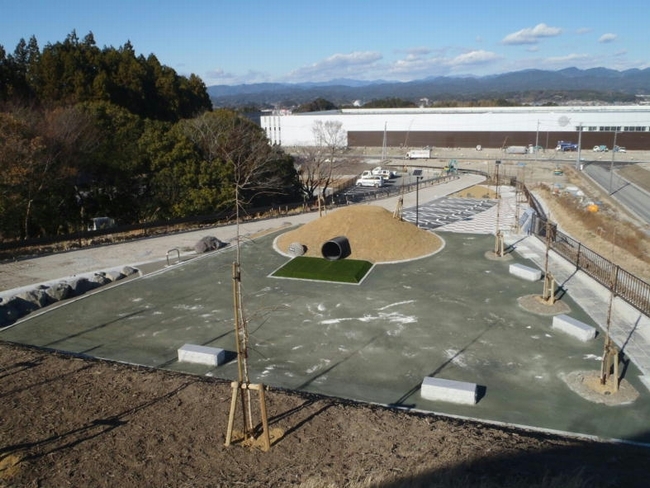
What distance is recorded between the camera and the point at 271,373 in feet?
33.9

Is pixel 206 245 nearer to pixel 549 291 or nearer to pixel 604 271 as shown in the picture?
pixel 549 291

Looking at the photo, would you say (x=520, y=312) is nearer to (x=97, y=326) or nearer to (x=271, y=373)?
(x=271, y=373)

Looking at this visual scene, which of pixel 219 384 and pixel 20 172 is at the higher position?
pixel 20 172

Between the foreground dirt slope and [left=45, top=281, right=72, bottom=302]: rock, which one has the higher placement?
the foreground dirt slope

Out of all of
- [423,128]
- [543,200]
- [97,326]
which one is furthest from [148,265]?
[423,128]

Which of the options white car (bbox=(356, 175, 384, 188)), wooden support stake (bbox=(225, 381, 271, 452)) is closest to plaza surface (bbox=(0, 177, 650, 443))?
wooden support stake (bbox=(225, 381, 271, 452))

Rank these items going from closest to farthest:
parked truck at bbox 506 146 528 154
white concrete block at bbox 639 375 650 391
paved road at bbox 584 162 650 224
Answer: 1. white concrete block at bbox 639 375 650 391
2. paved road at bbox 584 162 650 224
3. parked truck at bbox 506 146 528 154

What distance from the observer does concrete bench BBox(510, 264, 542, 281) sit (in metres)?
15.1

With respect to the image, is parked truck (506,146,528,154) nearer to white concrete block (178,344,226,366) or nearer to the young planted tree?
the young planted tree

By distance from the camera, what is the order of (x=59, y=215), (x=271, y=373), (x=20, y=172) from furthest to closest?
(x=59, y=215) → (x=20, y=172) → (x=271, y=373)

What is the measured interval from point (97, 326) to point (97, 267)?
5.58 meters

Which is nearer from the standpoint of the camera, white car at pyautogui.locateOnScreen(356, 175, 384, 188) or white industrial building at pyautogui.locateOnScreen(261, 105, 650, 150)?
white car at pyautogui.locateOnScreen(356, 175, 384, 188)

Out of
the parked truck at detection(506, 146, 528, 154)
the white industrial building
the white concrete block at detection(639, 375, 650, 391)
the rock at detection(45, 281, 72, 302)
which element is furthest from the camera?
the white industrial building

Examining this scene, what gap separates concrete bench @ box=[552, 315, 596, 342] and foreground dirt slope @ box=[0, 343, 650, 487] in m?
A: 4.02
